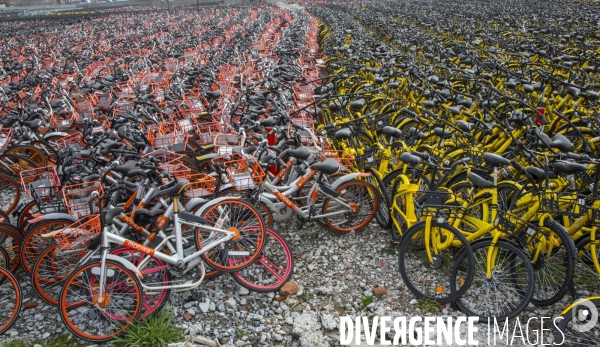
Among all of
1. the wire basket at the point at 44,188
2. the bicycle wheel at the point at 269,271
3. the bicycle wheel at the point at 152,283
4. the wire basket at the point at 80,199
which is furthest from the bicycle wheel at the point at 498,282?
the wire basket at the point at 44,188

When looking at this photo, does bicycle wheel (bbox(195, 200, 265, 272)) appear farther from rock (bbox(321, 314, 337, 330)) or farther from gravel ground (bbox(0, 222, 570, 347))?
rock (bbox(321, 314, 337, 330))

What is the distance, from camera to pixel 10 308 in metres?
3.86

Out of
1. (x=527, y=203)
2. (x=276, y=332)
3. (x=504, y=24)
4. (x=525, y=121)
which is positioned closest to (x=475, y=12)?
(x=504, y=24)

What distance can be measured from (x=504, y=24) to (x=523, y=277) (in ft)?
51.8

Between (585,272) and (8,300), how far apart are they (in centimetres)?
540

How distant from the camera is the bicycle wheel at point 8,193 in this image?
18.5 ft

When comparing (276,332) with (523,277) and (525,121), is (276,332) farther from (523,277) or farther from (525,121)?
(525,121)

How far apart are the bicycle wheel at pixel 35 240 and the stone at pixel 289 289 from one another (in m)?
2.16

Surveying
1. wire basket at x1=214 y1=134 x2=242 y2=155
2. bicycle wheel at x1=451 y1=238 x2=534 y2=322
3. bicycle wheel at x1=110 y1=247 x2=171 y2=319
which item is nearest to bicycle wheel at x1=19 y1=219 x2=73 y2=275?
bicycle wheel at x1=110 y1=247 x2=171 y2=319

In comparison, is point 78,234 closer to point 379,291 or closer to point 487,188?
point 379,291

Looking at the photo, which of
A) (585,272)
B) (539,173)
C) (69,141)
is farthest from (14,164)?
(585,272)

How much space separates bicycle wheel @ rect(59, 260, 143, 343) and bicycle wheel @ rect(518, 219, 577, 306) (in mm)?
3261

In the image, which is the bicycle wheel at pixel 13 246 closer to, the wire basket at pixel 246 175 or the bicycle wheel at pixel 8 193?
the bicycle wheel at pixel 8 193

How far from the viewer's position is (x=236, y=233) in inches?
151
